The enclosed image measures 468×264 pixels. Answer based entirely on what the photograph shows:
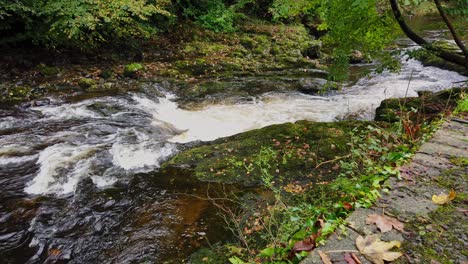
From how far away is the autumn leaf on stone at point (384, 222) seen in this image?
2041 mm

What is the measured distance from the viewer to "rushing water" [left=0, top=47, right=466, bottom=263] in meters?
4.33

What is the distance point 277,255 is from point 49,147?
20.7 ft

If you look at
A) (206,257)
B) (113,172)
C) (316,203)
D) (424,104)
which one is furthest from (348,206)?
(424,104)

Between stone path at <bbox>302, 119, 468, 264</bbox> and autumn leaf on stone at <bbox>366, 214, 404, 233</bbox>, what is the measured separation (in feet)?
0.11

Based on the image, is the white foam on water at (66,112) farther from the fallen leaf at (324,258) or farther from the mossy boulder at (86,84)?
the fallen leaf at (324,258)

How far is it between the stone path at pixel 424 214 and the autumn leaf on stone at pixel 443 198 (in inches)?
1.2

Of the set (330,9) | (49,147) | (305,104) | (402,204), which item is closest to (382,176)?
(402,204)

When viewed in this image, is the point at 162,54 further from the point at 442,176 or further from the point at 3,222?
the point at 442,176

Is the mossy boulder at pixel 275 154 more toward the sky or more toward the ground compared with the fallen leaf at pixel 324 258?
more toward the ground

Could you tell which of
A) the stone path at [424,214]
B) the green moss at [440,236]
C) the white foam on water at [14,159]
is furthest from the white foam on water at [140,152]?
the green moss at [440,236]

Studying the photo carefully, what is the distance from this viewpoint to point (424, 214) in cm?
218

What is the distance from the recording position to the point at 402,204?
2.30 meters

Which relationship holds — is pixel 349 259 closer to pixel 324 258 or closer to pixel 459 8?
pixel 324 258

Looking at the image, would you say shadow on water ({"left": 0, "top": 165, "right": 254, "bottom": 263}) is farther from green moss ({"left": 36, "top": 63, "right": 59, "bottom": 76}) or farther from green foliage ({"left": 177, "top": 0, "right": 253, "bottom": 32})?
green foliage ({"left": 177, "top": 0, "right": 253, "bottom": 32})
